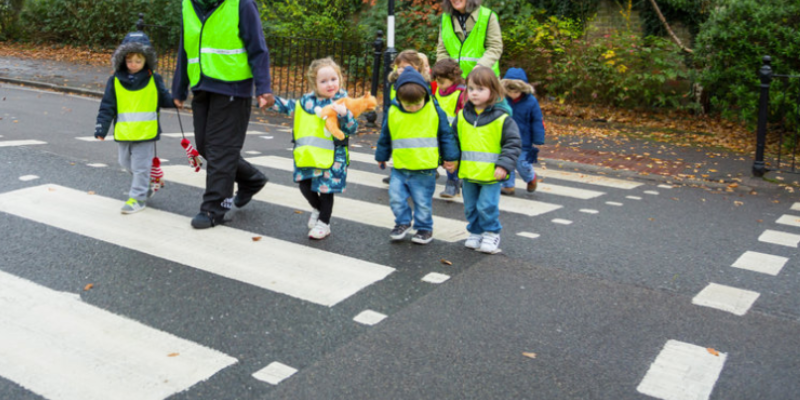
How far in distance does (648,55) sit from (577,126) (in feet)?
8.00

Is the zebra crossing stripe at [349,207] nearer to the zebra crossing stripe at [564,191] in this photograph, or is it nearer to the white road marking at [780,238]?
the zebra crossing stripe at [564,191]

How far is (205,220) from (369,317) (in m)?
2.15

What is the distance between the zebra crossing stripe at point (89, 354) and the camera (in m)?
3.19

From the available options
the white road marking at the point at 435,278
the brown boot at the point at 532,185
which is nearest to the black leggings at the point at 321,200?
the white road marking at the point at 435,278

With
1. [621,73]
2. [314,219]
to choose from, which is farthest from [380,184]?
[621,73]

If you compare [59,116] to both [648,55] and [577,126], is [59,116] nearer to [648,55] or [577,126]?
[577,126]

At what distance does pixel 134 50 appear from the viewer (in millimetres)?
6020

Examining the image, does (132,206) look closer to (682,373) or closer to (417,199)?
(417,199)

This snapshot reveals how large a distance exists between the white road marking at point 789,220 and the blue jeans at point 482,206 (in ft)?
10.1

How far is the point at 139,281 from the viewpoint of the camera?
4480mm

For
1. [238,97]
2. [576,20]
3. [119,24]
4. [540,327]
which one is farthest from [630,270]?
[119,24]

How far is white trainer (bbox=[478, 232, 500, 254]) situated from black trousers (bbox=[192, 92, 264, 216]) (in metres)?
1.98

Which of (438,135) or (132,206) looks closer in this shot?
(438,135)

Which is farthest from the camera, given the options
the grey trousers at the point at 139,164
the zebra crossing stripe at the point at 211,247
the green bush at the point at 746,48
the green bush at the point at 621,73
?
the green bush at the point at 621,73
